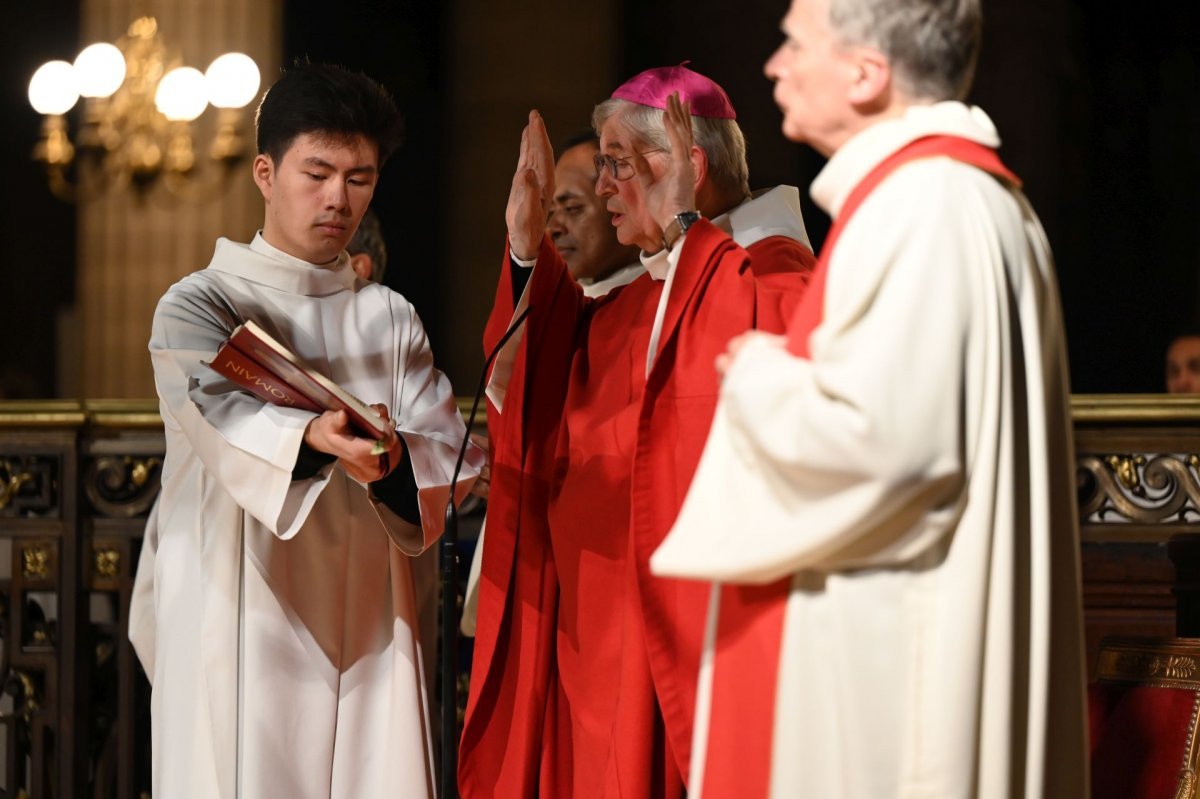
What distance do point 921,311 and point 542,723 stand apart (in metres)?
1.53

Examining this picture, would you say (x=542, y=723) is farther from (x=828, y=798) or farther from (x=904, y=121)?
(x=904, y=121)

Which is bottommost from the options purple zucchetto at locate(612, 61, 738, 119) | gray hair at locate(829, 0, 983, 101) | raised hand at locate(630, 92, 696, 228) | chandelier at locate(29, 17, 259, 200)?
raised hand at locate(630, 92, 696, 228)

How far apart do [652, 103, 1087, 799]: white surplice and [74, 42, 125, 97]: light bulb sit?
18.3 feet

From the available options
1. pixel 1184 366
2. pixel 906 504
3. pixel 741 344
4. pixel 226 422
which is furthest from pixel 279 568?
pixel 1184 366

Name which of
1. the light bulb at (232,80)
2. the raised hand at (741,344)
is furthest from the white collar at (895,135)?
the light bulb at (232,80)

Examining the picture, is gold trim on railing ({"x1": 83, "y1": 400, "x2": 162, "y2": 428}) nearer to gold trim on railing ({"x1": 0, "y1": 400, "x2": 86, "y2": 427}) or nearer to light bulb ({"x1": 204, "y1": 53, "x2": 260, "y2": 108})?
gold trim on railing ({"x1": 0, "y1": 400, "x2": 86, "y2": 427})

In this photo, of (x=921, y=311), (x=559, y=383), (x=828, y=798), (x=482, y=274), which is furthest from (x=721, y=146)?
(x=482, y=274)

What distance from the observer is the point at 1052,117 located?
567 centimetres

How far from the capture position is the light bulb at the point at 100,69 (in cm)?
658

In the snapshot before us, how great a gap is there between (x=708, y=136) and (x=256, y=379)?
1.03 metres

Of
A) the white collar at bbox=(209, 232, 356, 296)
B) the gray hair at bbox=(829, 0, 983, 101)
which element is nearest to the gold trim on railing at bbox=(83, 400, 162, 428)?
the white collar at bbox=(209, 232, 356, 296)

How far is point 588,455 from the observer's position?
2.88 m

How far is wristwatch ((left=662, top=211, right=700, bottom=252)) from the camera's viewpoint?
2.51 metres

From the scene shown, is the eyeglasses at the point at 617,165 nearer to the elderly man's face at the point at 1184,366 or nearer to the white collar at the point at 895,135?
the white collar at the point at 895,135
